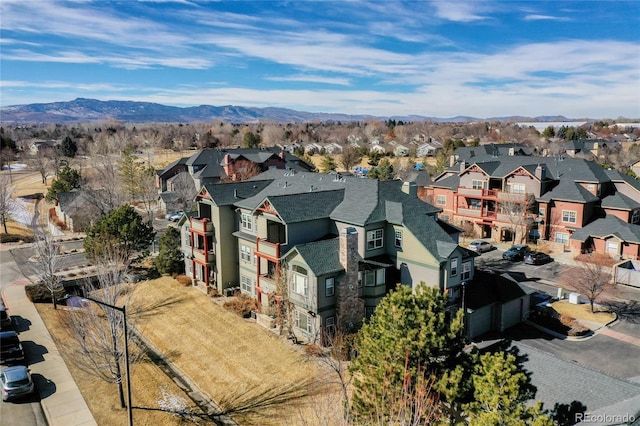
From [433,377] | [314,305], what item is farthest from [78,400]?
[433,377]

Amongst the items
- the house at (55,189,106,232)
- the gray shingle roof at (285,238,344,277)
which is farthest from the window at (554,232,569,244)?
the house at (55,189,106,232)

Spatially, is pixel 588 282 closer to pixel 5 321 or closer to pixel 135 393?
pixel 135 393

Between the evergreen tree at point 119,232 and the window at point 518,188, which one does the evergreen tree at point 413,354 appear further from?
the window at point 518,188

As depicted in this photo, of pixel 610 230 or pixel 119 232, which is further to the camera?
pixel 610 230

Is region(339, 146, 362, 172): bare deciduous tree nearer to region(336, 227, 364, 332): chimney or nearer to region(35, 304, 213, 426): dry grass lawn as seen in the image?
region(336, 227, 364, 332): chimney

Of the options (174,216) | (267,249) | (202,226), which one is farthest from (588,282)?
(174,216)

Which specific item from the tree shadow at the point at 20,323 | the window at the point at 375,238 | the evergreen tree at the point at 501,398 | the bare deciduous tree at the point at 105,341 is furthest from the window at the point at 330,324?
the tree shadow at the point at 20,323
